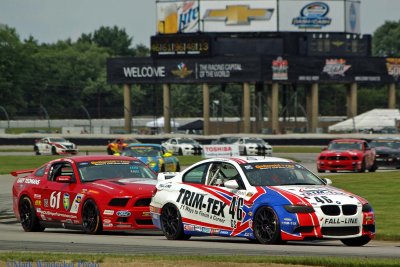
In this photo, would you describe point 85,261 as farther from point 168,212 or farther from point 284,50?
point 284,50

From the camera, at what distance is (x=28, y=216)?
2225 cm

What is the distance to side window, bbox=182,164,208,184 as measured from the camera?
752 inches

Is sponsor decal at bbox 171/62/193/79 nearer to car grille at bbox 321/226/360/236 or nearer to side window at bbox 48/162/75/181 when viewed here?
side window at bbox 48/162/75/181

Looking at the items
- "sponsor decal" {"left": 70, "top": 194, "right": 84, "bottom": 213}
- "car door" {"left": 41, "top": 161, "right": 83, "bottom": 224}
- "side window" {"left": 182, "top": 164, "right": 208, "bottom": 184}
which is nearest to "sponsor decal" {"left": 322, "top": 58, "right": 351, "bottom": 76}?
"car door" {"left": 41, "top": 161, "right": 83, "bottom": 224}

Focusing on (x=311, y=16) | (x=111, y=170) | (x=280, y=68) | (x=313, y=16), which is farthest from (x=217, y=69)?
(x=111, y=170)

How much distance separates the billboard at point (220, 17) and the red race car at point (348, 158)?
58256 millimetres

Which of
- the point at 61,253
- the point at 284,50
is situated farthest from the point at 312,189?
the point at 284,50

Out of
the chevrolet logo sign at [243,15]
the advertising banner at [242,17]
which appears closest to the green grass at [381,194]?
the advertising banner at [242,17]

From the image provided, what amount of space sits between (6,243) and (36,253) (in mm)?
2649

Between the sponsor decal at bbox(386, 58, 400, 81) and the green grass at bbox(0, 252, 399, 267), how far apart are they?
9123 centimetres

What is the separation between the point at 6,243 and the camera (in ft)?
60.1

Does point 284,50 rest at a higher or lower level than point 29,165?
higher

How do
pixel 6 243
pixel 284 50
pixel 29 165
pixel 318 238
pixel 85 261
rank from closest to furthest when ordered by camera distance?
→ pixel 85 261, pixel 318 238, pixel 6 243, pixel 29 165, pixel 284 50

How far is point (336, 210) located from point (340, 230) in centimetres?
29
